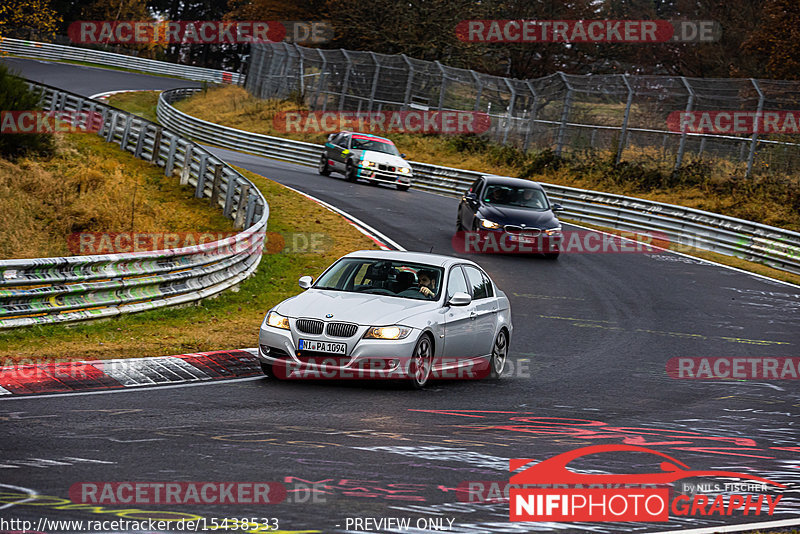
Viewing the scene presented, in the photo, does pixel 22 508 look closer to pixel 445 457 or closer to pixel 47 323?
pixel 445 457

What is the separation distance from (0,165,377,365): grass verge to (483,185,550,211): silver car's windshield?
3818 millimetres

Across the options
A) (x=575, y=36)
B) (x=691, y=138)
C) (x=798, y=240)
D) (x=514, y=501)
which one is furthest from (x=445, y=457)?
(x=575, y=36)

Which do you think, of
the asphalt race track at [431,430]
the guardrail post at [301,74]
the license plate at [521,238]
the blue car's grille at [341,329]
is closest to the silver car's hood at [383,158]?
the license plate at [521,238]

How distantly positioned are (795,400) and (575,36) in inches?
2036

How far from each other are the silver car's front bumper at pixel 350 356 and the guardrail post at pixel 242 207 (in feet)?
35.7

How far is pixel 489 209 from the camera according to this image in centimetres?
2252

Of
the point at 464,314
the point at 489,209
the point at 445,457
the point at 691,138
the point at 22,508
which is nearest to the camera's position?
the point at 22,508

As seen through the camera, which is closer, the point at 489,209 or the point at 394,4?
the point at 489,209

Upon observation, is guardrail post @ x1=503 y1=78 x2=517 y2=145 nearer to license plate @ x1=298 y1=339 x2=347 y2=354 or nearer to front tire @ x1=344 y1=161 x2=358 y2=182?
front tire @ x1=344 y1=161 x2=358 y2=182

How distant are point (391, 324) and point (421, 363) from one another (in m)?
0.63

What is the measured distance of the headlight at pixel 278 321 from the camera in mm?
10375

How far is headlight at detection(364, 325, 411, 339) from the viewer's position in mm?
10117

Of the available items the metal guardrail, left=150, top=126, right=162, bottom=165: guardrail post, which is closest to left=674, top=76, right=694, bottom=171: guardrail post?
left=150, top=126, right=162, bottom=165: guardrail post

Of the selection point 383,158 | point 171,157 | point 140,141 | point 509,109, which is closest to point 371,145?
point 383,158
